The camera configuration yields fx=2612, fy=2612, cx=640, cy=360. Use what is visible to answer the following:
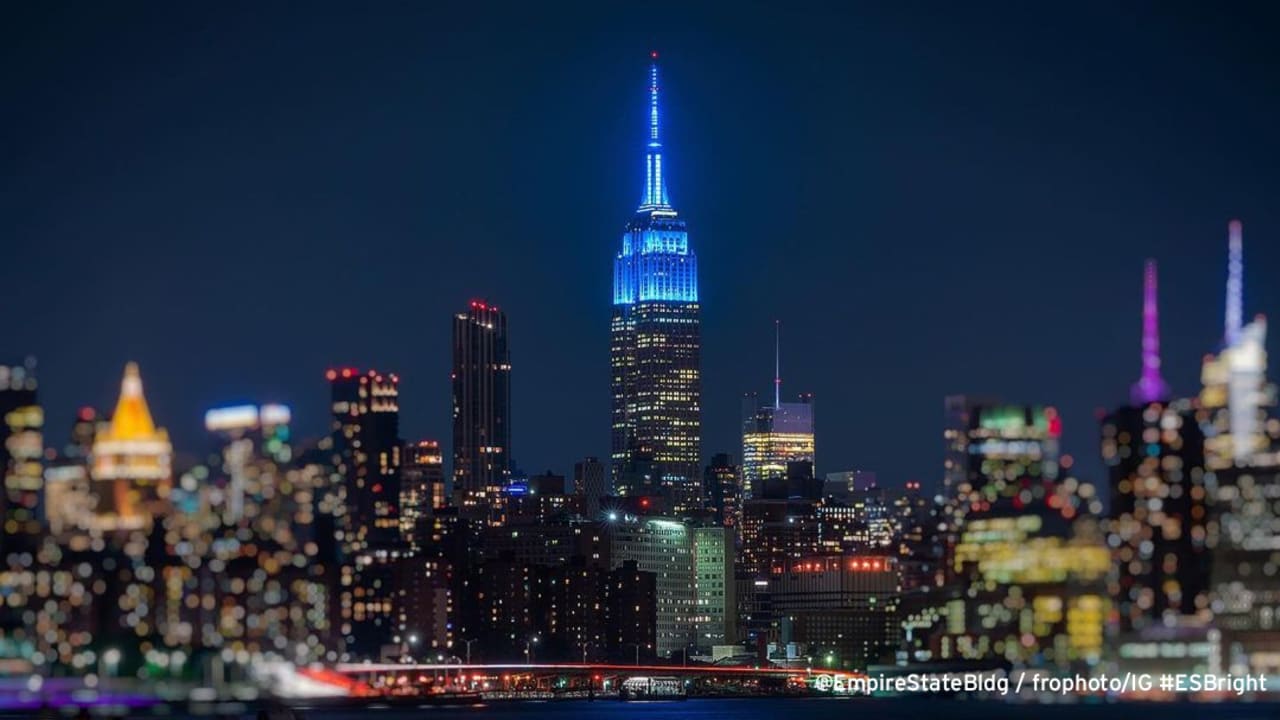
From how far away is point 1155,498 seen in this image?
144625mm

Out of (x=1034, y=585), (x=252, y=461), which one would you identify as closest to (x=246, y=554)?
(x=252, y=461)

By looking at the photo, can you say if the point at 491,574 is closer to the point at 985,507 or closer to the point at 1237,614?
the point at 985,507

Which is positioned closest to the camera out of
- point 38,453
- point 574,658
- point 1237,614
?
point 1237,614

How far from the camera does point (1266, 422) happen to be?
144 m

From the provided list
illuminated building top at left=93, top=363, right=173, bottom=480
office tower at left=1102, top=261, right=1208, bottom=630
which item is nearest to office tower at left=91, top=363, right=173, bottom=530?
illuminated building top at left=93, top=363, right=173, bottom=480

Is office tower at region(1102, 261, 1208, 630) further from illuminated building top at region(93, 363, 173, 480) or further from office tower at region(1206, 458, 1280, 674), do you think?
illuminated building top at region(93, 363, 173, 480)

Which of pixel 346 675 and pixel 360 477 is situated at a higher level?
pixel 360 477

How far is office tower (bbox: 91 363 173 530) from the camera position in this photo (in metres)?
145

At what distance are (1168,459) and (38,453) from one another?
A: 63102 millimetres

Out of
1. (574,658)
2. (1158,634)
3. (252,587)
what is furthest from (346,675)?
(1158,634)

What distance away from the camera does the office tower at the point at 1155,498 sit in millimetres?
141750

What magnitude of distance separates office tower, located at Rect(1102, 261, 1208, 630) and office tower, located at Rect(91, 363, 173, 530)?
5320 centimetres

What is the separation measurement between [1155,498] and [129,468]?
5747 centimetres

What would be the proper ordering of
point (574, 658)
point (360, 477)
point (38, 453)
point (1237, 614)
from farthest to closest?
point (574, 658) < point (360, 477) < point (38, 453) < point (1237, 614)
